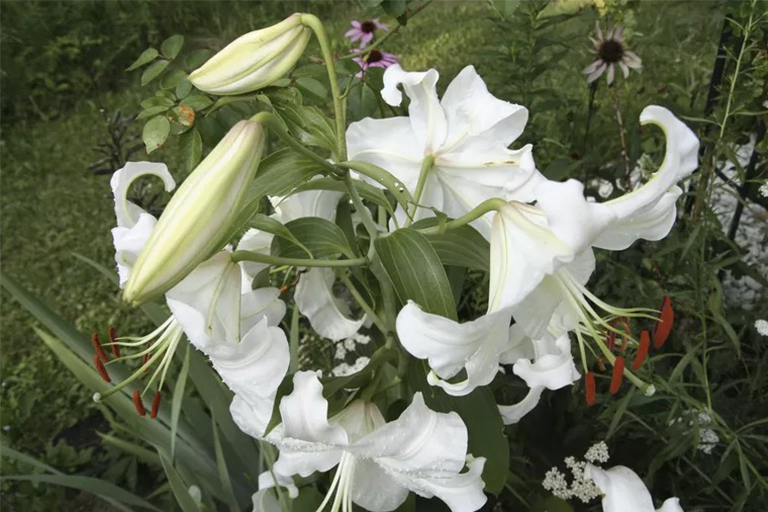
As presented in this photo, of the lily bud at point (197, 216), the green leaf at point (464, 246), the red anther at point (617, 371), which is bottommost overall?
the red anther at point (617, 371)

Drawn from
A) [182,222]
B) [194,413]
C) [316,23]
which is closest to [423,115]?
[316,23]

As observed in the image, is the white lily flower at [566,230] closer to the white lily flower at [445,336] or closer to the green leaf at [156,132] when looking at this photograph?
the white lily flower at [445,336]

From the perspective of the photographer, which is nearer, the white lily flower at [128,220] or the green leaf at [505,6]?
the white lily flower at [128,220]

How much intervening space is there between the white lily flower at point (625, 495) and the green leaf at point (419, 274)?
0.21m

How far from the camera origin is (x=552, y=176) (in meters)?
1.12

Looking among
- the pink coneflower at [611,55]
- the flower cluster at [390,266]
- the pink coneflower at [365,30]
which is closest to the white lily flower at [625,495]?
the flower cluster at [390,266]

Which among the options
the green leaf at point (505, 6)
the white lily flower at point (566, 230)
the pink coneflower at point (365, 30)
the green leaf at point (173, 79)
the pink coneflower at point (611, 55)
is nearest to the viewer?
the white lily flower at point (566, 230)

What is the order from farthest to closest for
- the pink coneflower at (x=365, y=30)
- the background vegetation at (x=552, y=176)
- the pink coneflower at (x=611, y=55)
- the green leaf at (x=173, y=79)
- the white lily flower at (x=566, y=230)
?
the pink coneflower at (x=365, y=30) → the pink coneflower at (x=611, y=55) → the background vegetation at (x=552, y=176) → the green leaf at (x=173, y=79) → the white lily flower at (x=566, y=230)

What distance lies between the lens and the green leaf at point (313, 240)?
0.60m

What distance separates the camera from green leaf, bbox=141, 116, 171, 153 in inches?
27.9

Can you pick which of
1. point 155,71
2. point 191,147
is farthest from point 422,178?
point 155,71

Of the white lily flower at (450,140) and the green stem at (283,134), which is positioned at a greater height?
the green stem at (283,134)

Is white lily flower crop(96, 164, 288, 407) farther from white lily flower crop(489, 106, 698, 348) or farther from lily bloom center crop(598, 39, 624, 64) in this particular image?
lily bloom center crop(598, 39, 624, 64)

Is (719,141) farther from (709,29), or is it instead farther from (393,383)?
(709,29)
